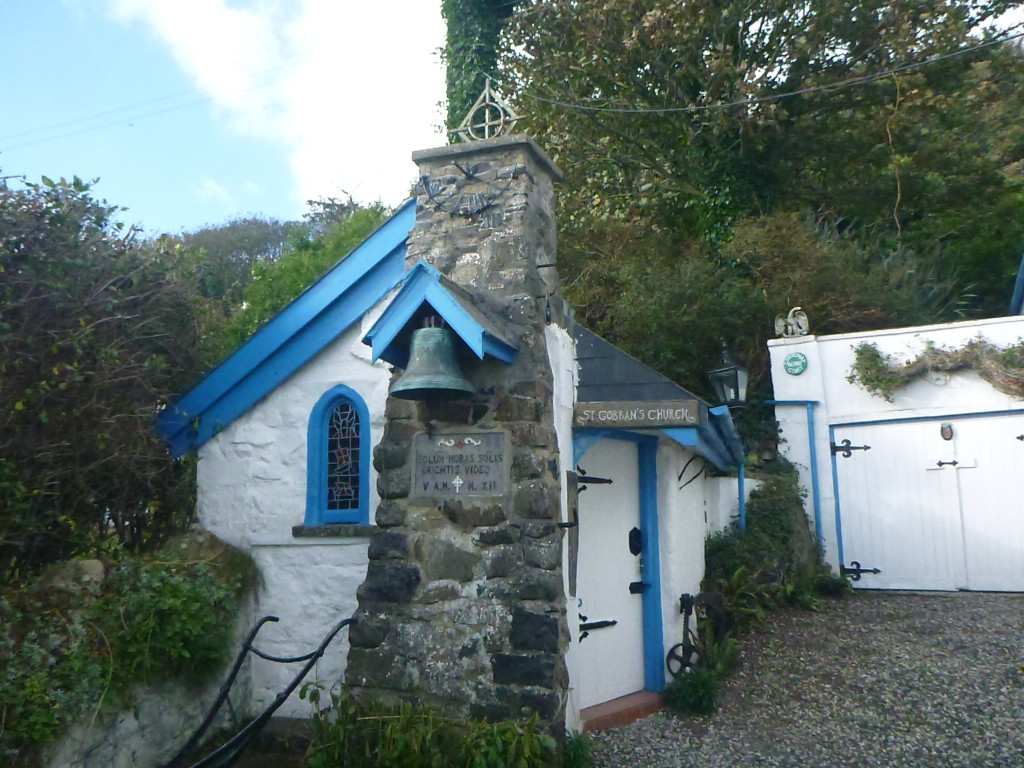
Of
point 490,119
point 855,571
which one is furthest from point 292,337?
point 855,571

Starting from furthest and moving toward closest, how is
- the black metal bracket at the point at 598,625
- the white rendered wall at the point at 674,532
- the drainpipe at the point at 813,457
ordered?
1. the drainpipe at the point at 813,457
2. the white rendered wall at the point at 674,532
3. the black metal bracket at the point at 598,625

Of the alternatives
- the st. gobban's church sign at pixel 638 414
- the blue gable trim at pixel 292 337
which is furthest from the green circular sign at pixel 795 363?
the blue gable trim at pixel 292 337

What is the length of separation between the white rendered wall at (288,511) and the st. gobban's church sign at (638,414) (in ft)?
4.74

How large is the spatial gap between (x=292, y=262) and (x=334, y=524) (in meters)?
6.37

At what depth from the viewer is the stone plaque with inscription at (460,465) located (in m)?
5.12

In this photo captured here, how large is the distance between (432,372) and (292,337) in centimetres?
186

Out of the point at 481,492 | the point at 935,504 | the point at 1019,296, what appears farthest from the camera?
the point at 1019,296

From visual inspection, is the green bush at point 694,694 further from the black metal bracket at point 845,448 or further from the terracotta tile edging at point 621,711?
the black metal bracket at point 845,448

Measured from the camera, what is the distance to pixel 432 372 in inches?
192

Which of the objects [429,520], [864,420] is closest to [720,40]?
[864,420]

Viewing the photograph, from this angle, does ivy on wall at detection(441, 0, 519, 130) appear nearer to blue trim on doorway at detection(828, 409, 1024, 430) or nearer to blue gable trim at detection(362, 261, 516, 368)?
blue trim on doorway at detection(828, 409, 1024, 430)

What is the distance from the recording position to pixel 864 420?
35.0 ft

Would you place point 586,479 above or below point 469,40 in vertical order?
below

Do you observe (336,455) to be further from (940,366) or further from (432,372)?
(940,366)
